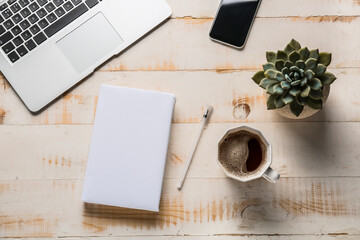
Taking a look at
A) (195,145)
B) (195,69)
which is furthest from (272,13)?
(195,145)

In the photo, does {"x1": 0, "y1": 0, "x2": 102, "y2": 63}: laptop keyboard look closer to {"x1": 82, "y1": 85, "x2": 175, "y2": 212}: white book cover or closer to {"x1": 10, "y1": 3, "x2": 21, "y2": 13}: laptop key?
{"x1": 10, "y1": 3, "x2": 21, "y2": 13}: laptop key

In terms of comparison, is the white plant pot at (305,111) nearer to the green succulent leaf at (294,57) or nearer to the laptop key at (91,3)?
the green succulent leaf at (294,57)

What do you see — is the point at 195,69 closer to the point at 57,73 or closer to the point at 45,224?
the point at 57,73

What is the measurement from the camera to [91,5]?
81 centimetres

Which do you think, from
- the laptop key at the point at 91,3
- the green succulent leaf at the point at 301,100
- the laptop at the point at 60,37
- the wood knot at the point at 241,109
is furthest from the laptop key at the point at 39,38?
the green succulent leaf at the point at 301,100

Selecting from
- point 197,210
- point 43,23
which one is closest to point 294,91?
point 197,210

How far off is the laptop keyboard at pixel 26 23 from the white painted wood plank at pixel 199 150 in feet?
0.55

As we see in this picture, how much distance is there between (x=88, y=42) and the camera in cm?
81

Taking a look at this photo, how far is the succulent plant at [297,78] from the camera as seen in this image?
671 millimetres

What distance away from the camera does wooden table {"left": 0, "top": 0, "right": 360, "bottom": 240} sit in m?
0.80

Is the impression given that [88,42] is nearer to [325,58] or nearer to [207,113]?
[207,113]

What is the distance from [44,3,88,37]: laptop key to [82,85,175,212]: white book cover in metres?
0.15

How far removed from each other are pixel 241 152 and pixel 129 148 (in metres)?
0.23

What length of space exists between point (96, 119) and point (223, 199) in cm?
31
